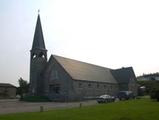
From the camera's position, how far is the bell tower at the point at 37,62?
5906 cm

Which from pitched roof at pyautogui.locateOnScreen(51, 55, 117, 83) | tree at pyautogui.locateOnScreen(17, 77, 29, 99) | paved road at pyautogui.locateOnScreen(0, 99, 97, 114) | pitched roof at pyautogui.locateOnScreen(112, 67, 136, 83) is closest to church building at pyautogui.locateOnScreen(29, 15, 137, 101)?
pitched roof at pyautogui.locateOnScreen(51, 55, 117, 83)

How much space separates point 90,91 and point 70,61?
26.7 feet

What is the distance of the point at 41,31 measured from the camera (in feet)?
201

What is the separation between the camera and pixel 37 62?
59.3 m

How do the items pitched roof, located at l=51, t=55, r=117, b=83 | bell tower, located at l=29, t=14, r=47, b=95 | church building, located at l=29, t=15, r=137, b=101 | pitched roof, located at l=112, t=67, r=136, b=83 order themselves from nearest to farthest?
1. church building, located at l=29, t=15, r=137, b=101
2. pitched roof, located at l=51, t=55, r=117, b=83
3. bell tower, located at l=29, t=14, r=47, b=95
4. pitched roof, located at l=112, t=67, r=136, b=83

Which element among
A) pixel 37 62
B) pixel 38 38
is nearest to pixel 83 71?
pixel 37 62

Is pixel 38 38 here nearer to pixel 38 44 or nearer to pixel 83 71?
pixel 38 44

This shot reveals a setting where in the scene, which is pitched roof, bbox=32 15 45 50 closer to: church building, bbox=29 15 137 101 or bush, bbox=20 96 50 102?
church building, bbox=29 15 137 101

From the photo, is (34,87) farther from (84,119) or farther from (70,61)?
(84,119)

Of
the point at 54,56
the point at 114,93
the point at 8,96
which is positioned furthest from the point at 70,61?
the point at 8,96

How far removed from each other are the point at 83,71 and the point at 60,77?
6837 mm

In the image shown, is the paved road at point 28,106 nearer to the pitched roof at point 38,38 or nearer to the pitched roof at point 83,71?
the pitched roof at point 83,71

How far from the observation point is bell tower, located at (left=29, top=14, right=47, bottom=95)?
59.1m

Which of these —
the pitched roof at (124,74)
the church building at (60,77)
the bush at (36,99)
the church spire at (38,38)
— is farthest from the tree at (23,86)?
the bush at (36,99)
